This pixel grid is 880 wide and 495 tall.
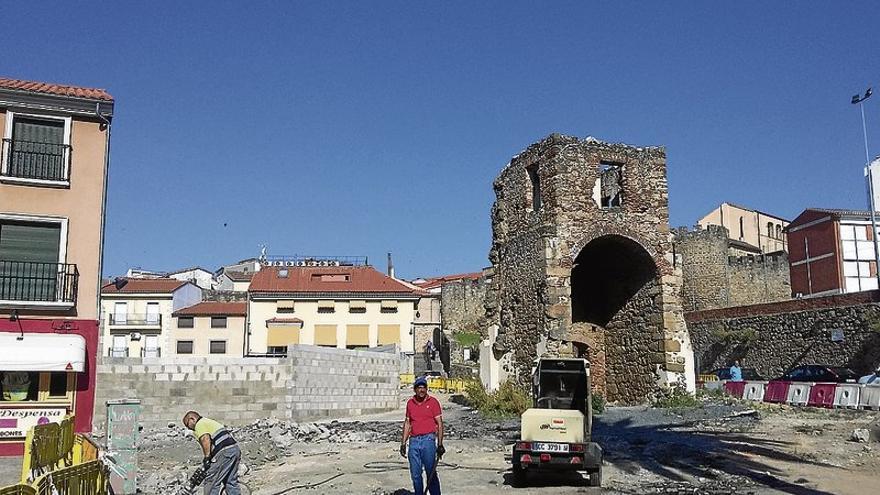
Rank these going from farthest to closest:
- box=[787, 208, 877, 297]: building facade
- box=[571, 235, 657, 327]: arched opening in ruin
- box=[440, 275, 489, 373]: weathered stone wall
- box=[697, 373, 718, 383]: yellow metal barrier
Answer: box=[440, 275, 489, 373]: weathered stone wall, box=[787, 208, 877, 297]: building facade, box=[697, 373, 718, 383]: yellow metal barrier, box=[571, 235, 657, 327]: arched opening in ruin

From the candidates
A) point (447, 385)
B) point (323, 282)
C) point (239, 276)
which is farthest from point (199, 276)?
point (447, 385)

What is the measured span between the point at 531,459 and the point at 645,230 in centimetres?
1328

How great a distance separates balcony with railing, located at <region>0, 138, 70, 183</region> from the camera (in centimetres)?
1844

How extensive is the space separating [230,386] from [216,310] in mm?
29576

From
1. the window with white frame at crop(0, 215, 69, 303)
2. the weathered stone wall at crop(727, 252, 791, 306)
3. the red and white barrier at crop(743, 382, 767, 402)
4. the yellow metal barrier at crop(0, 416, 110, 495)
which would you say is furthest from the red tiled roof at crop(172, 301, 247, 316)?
the yellow metal barrier at crop(0, 416, 110, 495)

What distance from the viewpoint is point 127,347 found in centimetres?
5162

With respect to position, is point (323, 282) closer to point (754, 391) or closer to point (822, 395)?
point (754, 391)

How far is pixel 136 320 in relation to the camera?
51.8 m

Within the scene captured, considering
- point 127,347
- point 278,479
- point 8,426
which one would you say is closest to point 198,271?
point 127,347

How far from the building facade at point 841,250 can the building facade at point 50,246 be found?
3597 centimetres

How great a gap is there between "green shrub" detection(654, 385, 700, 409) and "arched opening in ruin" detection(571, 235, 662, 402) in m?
0.61

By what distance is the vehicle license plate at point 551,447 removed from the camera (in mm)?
11344

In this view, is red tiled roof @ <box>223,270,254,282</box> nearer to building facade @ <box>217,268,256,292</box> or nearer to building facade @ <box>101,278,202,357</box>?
building facade @ <box>217,268,256,292</box>

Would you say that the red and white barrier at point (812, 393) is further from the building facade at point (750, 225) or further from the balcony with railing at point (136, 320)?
the building facade at point (750, 225)
